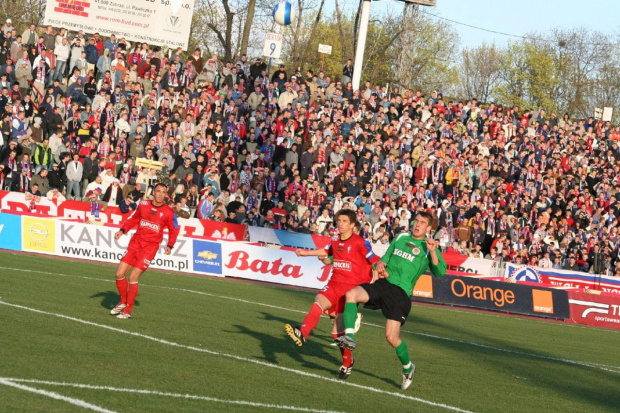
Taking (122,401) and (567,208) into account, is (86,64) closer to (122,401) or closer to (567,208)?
(567,208)

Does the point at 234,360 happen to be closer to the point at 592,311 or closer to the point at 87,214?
the point at 87,214

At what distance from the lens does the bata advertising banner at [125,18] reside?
35.4 metres

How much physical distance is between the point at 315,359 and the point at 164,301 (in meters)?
5.34

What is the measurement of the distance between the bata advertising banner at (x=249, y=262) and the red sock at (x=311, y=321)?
13.9 m

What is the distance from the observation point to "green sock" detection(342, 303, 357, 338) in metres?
10.0

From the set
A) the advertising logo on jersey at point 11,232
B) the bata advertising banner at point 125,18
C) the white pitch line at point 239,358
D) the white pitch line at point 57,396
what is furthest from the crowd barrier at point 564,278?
the white pitch line at point 57,396

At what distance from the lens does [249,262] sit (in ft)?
80.7

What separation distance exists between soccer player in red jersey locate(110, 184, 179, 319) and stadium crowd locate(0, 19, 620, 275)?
35.6ft

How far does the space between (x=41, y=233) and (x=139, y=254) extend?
11040 millimetres

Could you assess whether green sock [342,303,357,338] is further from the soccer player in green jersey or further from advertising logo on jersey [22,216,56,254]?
advertising logo on jersey [22,216,56,254]

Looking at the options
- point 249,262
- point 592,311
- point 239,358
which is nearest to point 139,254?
point 239,358

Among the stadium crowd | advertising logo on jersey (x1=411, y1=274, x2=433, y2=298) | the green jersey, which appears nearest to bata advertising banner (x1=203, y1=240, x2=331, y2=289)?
the stadium crowd

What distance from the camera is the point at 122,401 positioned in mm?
7758

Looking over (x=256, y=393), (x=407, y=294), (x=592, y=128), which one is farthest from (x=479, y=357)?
(x=592, y=128)
